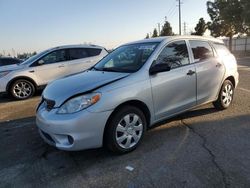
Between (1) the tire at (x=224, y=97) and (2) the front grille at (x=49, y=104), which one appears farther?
(1) the tire at (x=224, y=97)

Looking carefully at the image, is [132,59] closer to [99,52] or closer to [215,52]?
[215,52]

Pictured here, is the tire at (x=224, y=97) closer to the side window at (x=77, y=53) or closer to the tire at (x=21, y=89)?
the side window at (x=77, y=53)

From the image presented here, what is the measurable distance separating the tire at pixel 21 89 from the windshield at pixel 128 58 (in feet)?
15.1

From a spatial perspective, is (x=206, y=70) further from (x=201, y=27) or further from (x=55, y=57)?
(x=201, y=27)

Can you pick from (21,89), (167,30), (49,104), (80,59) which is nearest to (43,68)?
(21,89)

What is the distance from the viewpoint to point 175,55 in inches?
187

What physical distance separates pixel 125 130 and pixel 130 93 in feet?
1.75

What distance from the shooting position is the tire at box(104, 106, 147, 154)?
12.3ft

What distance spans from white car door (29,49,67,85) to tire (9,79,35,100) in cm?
34

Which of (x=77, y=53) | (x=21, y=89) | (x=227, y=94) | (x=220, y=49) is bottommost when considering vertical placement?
(x=21, y=89)

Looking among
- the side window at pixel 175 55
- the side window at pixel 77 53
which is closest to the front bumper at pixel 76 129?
the side window at pixel 175 55

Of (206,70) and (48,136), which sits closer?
(48,136)

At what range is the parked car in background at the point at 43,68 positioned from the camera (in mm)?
8812

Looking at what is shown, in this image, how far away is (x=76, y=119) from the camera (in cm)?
350
